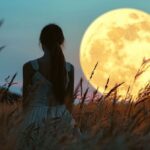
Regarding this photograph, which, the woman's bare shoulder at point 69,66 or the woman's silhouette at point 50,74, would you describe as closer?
the woman's silhouette at point 50,74

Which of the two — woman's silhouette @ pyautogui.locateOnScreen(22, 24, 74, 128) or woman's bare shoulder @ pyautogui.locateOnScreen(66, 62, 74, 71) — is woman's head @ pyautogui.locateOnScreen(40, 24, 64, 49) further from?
woman's bare shoulder @ pyautogui.locateOnScreen(66, 62, 74, 71)

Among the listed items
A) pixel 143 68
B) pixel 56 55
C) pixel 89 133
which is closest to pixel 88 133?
pixel 89 133

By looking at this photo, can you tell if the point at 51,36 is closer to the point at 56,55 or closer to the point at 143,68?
the point at 56,55

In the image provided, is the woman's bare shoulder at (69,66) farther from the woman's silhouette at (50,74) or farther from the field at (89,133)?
the field at (89,133)

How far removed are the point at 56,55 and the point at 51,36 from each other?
209 millimetres

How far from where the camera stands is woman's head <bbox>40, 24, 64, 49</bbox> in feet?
16.0

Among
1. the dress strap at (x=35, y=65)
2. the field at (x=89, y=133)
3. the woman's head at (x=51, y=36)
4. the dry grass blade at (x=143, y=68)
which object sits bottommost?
the field at (x=89, y=133)

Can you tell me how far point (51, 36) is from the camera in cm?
488

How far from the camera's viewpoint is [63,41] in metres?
4.95

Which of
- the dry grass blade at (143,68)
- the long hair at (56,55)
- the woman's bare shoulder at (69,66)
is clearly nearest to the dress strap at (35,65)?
the long hair at (56,55)

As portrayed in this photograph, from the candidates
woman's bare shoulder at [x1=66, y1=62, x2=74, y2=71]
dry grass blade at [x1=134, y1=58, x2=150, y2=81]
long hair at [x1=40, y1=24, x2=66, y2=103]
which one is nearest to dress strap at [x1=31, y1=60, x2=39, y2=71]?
long hair at [x1=40, y1=24, x2=66, y2=103]

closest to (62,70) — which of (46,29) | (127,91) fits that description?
(46,29)

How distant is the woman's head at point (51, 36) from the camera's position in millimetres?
4879

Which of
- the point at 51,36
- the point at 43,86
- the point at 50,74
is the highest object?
the point at 51,36
